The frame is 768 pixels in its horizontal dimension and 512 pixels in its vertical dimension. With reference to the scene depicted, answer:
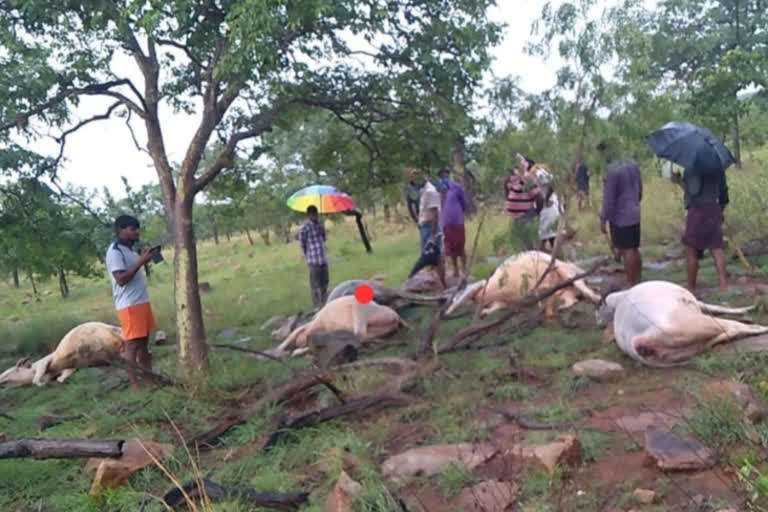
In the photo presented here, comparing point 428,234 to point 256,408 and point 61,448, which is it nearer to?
point 256,408

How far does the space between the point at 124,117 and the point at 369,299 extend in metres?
2.95

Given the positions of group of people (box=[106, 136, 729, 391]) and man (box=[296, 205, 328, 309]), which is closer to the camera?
group of people (box=[106, 136, 729, 391])

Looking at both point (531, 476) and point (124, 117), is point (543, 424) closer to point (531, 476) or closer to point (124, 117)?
point (531, 476)

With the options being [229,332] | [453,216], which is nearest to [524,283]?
[453,216]

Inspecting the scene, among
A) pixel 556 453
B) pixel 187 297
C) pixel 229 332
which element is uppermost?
pixel 187 297

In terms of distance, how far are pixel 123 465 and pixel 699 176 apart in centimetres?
508

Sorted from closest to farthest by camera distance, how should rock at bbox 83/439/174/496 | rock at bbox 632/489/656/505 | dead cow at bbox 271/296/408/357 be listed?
1. rock at bbox 632/489/656/505
2. rock at bbox 83/439/174/496
3. dead cow at bbox 271/296/408/357

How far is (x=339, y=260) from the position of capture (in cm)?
1551

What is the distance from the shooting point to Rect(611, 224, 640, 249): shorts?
662 cm

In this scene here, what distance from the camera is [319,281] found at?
30.7 feet

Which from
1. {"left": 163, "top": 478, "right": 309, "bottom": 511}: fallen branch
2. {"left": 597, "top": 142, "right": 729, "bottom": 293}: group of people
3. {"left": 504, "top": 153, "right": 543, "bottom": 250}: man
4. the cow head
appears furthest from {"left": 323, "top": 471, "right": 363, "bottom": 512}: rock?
the cow head

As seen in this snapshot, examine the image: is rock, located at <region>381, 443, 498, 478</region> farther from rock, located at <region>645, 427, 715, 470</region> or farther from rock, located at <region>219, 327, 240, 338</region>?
rock, located at <region>219, 327, 240, 338</region>


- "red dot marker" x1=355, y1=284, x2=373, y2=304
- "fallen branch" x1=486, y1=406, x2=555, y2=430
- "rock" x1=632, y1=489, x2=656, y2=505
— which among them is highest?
"red dot marker" x1=355, y1=284, x2=373, y2=304

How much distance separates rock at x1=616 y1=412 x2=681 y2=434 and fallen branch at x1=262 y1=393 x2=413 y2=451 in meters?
1.39
